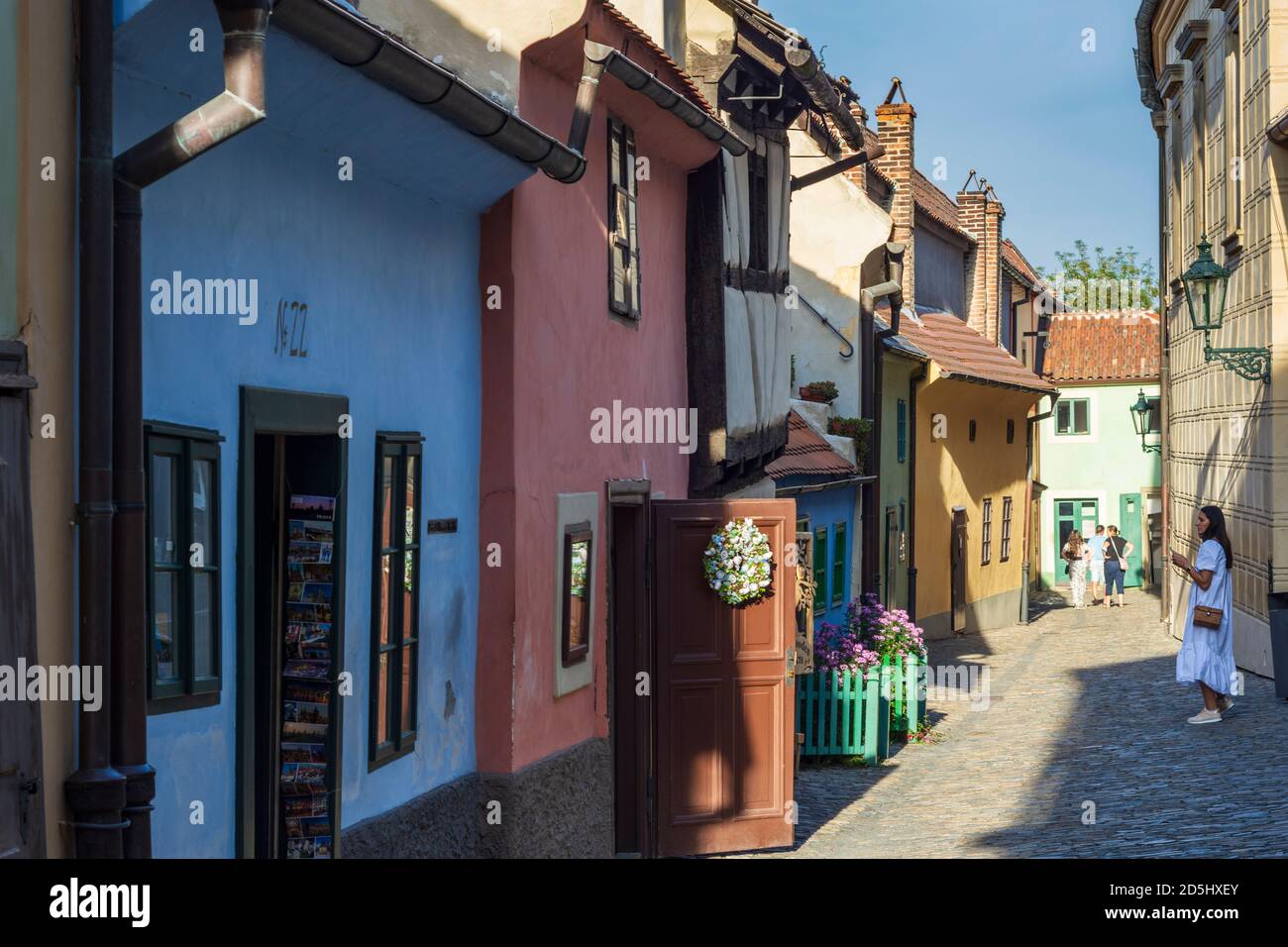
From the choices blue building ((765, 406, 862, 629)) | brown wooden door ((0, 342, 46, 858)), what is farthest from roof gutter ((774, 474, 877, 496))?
brown wooden door ((0, 342, 46, 858))

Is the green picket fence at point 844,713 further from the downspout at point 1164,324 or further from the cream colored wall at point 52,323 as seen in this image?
the downspout at point 1164,324

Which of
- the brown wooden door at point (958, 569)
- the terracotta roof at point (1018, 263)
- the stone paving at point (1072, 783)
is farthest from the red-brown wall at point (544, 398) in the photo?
the terracotta roof at point (1018, 263)

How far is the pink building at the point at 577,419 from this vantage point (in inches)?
350

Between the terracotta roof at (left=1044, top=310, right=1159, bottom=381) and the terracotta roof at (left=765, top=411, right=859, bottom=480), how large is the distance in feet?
88.4

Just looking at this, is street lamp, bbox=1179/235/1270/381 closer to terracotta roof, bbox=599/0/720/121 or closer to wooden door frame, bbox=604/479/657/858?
terracotta roof, bbox=599/0/720/121

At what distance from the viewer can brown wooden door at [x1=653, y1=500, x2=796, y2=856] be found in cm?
1176

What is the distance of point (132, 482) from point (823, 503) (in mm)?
16680

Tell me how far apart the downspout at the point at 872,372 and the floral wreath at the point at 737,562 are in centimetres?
1155

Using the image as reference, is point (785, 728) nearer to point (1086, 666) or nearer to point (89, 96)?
point (89, 96)

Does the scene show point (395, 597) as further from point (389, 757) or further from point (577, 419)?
point (577, 419)

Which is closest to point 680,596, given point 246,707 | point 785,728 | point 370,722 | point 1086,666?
point 785,728

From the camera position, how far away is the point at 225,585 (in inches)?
235

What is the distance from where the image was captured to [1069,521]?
4756 cm

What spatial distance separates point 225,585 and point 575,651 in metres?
4.44
